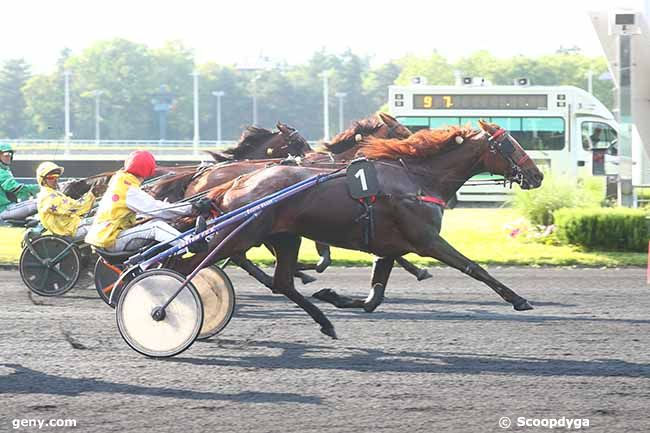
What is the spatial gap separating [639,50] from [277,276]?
29.2ft

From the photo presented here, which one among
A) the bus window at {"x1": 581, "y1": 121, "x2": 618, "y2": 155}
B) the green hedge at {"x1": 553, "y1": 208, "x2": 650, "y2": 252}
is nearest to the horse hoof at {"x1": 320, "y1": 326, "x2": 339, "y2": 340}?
the green hedge at {"x1": 553, "y1": 208, "x2": 650, "y2": 252}

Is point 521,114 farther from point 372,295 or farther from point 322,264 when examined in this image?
point 372,295

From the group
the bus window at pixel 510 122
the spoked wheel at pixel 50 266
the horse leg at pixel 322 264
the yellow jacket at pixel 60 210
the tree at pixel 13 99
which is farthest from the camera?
the tree at pixel 13 99

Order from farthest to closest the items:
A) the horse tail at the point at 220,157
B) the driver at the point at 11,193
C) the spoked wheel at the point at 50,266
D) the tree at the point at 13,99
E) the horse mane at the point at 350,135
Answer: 1. the tree at the point at 13,99
2. the horse tail at the point at 220,157
3. the horse mane at the point at 350,135
4. the driver at the point at 11,193
5. the spoked wheel at the point at 50,266

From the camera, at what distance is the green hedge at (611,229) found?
1450 cm

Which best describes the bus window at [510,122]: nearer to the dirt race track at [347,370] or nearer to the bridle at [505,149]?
the dirt race track at [347,370]

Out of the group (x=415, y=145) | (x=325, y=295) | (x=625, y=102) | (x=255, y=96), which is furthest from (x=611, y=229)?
(x=255, y=96)

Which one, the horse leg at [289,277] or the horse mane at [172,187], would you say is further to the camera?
the horse mane at [172,187]

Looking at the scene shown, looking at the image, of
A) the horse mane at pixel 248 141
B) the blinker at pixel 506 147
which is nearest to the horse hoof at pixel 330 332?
the blinker at pixel 506 147

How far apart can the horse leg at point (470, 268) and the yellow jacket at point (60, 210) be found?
3618mm

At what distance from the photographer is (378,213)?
25.3ft

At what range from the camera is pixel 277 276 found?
314 inches

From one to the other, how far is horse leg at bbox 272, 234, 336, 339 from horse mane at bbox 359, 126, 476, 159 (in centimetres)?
85
